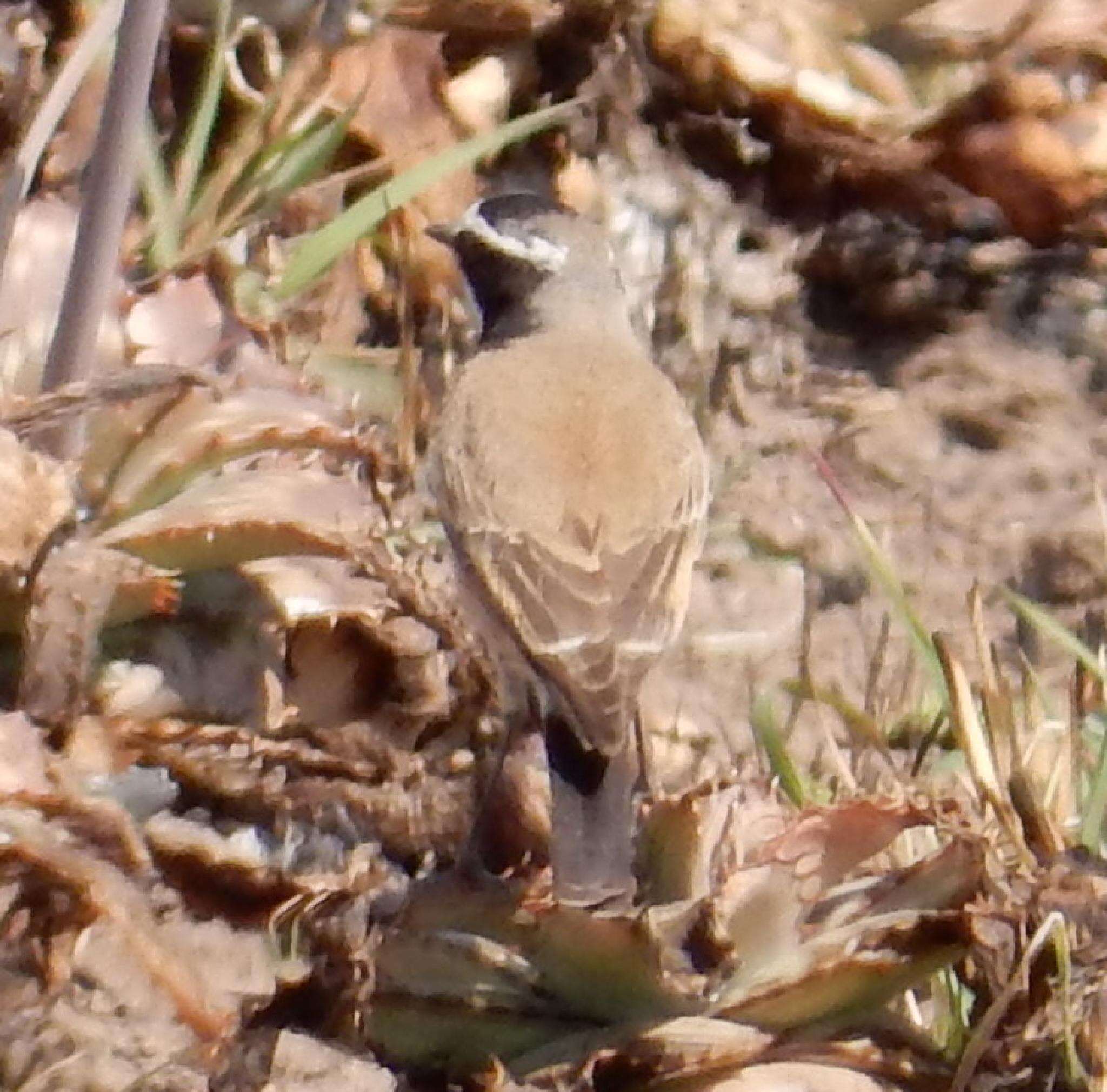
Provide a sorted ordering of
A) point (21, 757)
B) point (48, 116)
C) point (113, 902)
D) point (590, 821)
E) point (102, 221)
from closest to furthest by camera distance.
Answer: point (113, 902), point (21, 757), point (590, 821), point (102, 221), point (48, 116)

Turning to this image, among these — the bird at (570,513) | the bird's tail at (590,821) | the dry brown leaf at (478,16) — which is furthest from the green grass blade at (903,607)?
the dry brown leaf at (478,16)

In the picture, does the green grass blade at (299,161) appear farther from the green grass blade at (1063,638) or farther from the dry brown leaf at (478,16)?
the green grass blade at (1063,638)

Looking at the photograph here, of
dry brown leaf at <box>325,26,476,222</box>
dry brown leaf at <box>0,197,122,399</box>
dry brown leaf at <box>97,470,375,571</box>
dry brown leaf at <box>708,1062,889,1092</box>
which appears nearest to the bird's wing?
dry brown leaf at <box>97,470,375,571</box>

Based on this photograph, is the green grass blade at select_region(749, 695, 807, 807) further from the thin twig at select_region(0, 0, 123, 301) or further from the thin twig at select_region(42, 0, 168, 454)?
the thin twig at select_region(0, 0, 123, 301)

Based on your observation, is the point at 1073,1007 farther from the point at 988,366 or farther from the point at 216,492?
the point at 988,366

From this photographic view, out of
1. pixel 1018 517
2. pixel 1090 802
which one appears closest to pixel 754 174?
pixel 1018 517

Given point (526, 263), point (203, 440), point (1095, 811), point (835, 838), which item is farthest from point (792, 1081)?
point (526, 263)

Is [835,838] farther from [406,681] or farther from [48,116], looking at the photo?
[48,116]
